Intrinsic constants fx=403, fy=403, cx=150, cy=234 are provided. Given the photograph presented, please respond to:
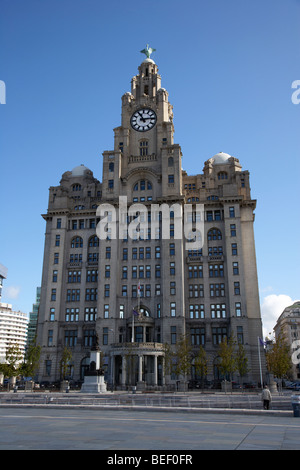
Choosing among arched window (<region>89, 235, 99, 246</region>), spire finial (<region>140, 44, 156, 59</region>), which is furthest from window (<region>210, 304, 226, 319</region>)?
spire finial (<region>140, 44, 156, 59</region>)

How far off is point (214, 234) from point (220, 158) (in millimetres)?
22287

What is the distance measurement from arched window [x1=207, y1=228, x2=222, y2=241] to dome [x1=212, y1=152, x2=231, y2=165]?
63.9ft

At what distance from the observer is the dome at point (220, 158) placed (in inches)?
4028

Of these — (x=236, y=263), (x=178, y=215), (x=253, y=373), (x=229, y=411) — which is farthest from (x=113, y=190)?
(x=229, y=411)

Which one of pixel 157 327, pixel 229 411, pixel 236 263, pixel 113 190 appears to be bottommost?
pixel 229 411

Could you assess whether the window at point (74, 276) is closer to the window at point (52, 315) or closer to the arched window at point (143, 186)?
the window at point (52, 315)

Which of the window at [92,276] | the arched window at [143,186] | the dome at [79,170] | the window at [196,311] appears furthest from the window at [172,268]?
the dome at [79,170]

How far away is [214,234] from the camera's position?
92625 millimetres

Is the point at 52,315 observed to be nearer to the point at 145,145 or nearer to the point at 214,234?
the point at 214,234

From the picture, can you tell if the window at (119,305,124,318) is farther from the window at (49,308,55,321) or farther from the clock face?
the clock face

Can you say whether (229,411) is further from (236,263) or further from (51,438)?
(236,263)

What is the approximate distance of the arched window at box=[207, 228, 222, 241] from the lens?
9238cm

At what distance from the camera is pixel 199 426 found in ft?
63.6
